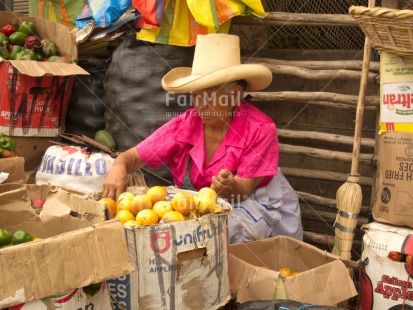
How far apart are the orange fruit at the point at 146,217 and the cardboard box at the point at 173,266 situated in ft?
0.49

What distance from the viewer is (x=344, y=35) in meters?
4.96

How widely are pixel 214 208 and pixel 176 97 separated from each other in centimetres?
166

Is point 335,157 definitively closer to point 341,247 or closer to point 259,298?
point 341,247

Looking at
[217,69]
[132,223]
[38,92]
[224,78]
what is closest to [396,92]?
[224,78]

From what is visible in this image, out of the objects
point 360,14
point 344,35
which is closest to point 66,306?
point 360,14

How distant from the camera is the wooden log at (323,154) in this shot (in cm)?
392

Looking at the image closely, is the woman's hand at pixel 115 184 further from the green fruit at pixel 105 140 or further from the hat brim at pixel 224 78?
the green fruit at pixel 105 140

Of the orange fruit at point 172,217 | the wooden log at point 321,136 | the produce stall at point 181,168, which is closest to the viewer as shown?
the produce stall at point 181,168

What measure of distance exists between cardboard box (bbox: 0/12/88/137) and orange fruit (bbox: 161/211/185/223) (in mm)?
1937

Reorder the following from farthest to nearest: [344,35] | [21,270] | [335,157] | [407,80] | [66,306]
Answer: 1. [344,35]
2. [335,157]
3. [407,80]
4. [66,306]
5. [21,270]

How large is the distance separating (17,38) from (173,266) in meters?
2.96

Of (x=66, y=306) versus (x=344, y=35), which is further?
(x=344, y=35)

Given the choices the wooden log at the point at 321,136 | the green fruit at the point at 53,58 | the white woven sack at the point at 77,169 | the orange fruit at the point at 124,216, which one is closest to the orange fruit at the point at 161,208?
the orange fruit at the point at 124,216

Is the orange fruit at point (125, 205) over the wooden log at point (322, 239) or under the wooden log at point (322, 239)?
over
